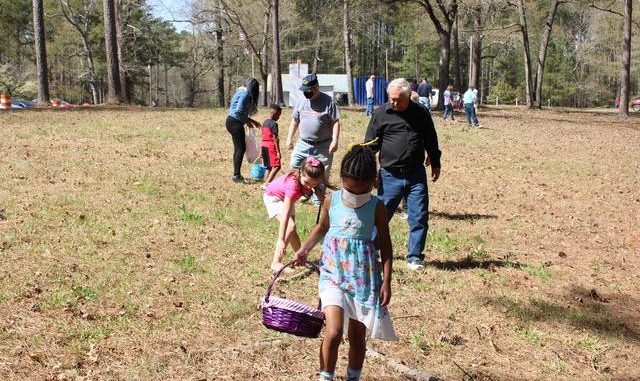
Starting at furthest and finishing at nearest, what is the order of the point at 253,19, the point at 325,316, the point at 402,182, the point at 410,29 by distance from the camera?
the point at 410,29 < the point at 253,19 < the point at 402,182 < the point at 325,316

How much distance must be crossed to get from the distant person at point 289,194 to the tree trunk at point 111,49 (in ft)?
61.7

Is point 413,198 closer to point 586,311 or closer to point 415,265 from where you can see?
point 415,265

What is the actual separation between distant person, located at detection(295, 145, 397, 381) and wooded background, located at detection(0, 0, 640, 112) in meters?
21.3

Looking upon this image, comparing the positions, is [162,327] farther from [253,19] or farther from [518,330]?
[253,19]

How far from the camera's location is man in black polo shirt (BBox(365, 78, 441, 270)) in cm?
702

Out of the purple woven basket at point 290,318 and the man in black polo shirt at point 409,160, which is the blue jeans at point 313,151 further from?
the purple woven basket at point 290,318

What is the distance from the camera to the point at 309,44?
191 ft

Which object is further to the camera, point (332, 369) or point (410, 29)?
point (410, 29)

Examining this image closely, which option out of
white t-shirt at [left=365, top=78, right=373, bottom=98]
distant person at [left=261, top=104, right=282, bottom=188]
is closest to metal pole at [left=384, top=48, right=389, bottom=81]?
white t-shirt at [left=365, top=78, right=373, bottom=98]

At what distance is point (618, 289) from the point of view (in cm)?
712

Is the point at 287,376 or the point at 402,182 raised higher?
the point at 402,182

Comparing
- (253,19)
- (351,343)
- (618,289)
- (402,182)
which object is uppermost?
(253,19)

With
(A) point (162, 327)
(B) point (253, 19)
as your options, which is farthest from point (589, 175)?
(B) point (253, 19)

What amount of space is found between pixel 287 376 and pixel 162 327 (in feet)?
4.30
